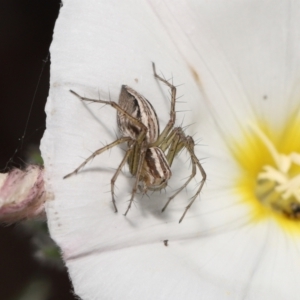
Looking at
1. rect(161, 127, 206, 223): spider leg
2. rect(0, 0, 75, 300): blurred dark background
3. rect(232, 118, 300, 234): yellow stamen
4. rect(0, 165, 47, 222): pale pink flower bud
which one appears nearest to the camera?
rect(0, 165, 47, 222): pale pink flower bud

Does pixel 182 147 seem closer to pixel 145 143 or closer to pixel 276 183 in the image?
pixel 145 143

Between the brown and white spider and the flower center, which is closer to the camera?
the brown and white spider

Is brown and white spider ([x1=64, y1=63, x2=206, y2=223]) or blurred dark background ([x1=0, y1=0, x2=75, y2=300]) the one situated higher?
blurred dark background ([x1=0, y1=0, x2=75, y2=300])

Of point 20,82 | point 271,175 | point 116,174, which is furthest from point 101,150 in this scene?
point 20,82

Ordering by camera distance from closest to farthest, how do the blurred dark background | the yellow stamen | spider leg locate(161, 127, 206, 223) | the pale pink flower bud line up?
1. the pale pink flower bud
2. spider leg locate(161, 127, 206, 223)
3. the yellow stamen
4. the blurred dark background

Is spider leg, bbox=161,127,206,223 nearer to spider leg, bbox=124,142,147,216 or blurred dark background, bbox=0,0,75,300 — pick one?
spider leg, bbox=124,142,147,216

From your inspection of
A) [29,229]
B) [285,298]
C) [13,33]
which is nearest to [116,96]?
[29,229]

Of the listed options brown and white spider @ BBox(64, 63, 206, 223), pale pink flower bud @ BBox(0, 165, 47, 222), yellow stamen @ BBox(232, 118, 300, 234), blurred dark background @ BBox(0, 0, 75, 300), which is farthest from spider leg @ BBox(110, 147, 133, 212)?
blurred dark background @ BBox(0, 0, 75, 300)
